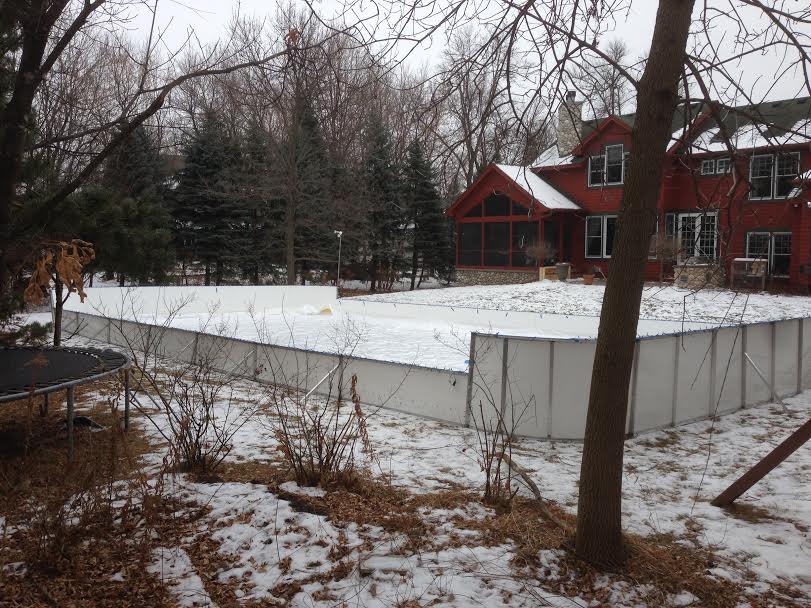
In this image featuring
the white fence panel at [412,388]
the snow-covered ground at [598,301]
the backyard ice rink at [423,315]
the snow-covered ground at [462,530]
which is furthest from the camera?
the snow-covered ground at [598,301]

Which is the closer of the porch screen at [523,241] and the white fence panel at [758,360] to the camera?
the white fence panel at [758,360]

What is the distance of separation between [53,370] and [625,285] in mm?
4374

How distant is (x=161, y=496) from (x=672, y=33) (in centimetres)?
371

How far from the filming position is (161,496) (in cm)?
401

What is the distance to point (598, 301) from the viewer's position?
18.3 metres

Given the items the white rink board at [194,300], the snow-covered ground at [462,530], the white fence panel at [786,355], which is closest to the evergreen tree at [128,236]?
the white rink board at [194,300]

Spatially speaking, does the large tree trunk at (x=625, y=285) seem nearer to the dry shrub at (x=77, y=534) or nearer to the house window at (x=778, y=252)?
the dry shrub at (x=77, y=534)

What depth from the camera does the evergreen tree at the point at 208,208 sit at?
29109mm

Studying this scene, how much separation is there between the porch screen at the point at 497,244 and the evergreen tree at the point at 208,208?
10559 millimetres

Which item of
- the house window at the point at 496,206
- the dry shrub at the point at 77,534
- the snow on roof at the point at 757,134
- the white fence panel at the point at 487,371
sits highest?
the house window at the point at 496,206

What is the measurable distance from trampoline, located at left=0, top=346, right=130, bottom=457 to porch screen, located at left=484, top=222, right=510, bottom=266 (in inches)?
827

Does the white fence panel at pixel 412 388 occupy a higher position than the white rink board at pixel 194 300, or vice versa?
the white rink board at pixel 194 300

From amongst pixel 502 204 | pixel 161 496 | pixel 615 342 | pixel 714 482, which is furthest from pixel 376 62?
pixel 502 204

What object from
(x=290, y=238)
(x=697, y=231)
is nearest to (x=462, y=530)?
(x=697, y=231)
